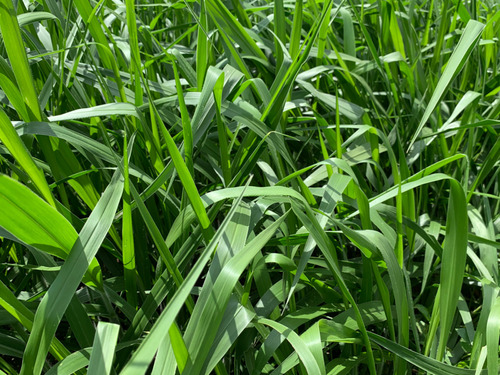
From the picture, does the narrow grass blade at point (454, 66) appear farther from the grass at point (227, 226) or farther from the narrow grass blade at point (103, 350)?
the narrow grass blade at point (103, 350)

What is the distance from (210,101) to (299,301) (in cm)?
26

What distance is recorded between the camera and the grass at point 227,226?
46cm

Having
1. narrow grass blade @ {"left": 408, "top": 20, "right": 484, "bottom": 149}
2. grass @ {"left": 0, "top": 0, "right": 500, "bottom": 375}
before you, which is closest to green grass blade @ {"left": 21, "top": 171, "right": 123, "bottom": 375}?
grass @ {"left": 0, "top": 0, "right": 500, "bottom": 375}

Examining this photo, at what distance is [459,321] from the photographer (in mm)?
764

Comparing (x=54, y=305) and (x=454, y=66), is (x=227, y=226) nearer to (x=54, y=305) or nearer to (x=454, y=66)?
(x=54, y=305)

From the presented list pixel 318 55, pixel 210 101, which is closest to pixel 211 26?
pixel 318 55

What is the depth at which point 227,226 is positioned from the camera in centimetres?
54

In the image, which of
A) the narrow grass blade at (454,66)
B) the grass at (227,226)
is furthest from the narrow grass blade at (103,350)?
the narrow grass blade at (454,66)

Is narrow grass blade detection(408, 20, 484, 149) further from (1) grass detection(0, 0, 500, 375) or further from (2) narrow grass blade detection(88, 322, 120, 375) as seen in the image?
(2) narrow grass blade detection(88, 322, 120, 375)

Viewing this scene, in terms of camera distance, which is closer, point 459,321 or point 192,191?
point 192,191

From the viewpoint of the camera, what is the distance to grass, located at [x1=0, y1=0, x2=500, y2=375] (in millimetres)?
456

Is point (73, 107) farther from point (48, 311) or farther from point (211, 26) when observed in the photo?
point (48, 311)

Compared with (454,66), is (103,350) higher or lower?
lower

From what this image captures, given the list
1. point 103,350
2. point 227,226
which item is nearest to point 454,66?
point 227,226
